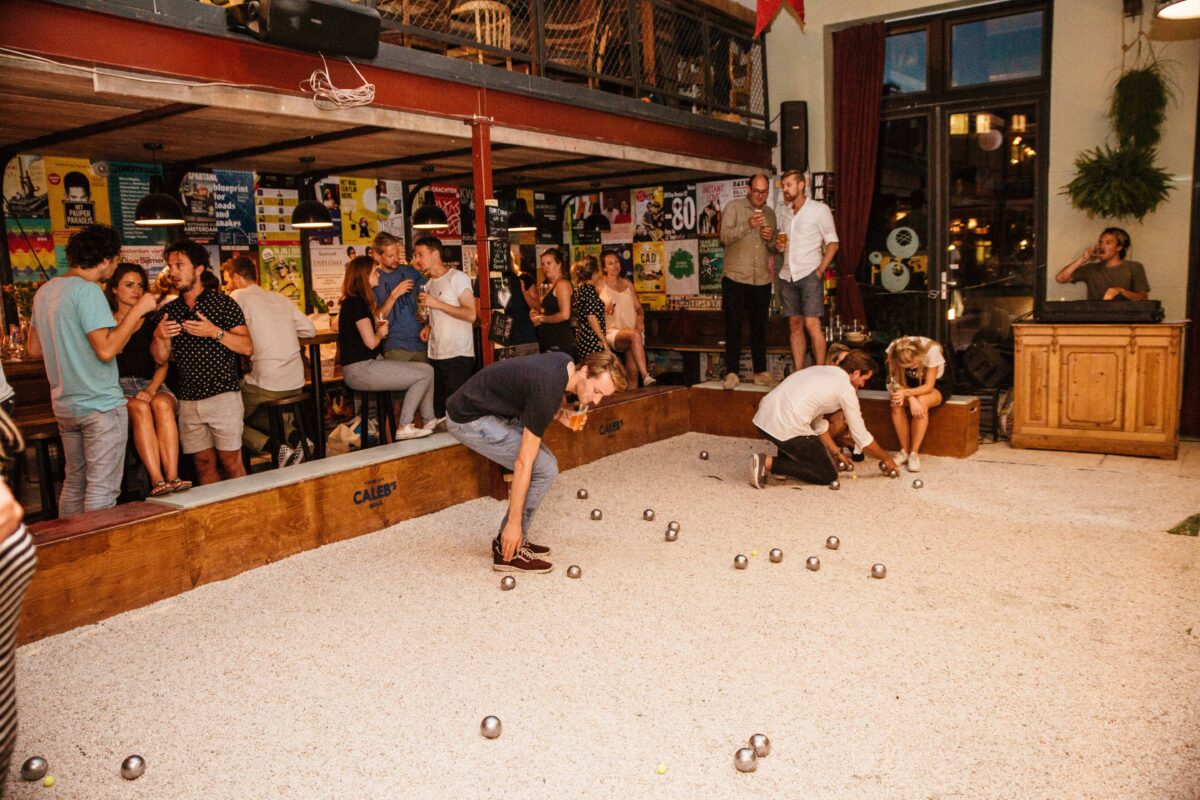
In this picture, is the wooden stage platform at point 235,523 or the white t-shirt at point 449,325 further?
the white t-shirt at point 449,325

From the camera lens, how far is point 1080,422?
7.37 m

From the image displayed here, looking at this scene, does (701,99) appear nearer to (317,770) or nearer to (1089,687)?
(1089,687)

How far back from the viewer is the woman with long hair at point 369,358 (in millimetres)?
6473

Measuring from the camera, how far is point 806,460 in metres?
6.54

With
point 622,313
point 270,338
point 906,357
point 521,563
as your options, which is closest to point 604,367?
point 521,563

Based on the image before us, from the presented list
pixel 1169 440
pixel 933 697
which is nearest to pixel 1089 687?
pixel 933 697

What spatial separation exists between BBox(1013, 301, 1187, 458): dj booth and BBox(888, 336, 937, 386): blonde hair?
111cm

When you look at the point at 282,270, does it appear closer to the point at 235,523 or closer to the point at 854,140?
the point at 235,523

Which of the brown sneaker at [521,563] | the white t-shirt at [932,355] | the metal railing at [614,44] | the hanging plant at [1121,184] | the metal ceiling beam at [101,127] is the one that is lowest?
the brown sneaker at [521,563]

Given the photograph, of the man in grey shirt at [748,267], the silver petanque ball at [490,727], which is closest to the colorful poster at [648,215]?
the man in grey shirt at [748,267]

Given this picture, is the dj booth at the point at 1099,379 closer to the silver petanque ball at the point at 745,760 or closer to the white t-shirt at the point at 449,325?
the white t-shirt at the point at 449,325

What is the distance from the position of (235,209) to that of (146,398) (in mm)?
3808

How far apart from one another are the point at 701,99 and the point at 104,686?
A: 7602 millimetres

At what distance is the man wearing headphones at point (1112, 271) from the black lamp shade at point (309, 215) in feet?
23.3
